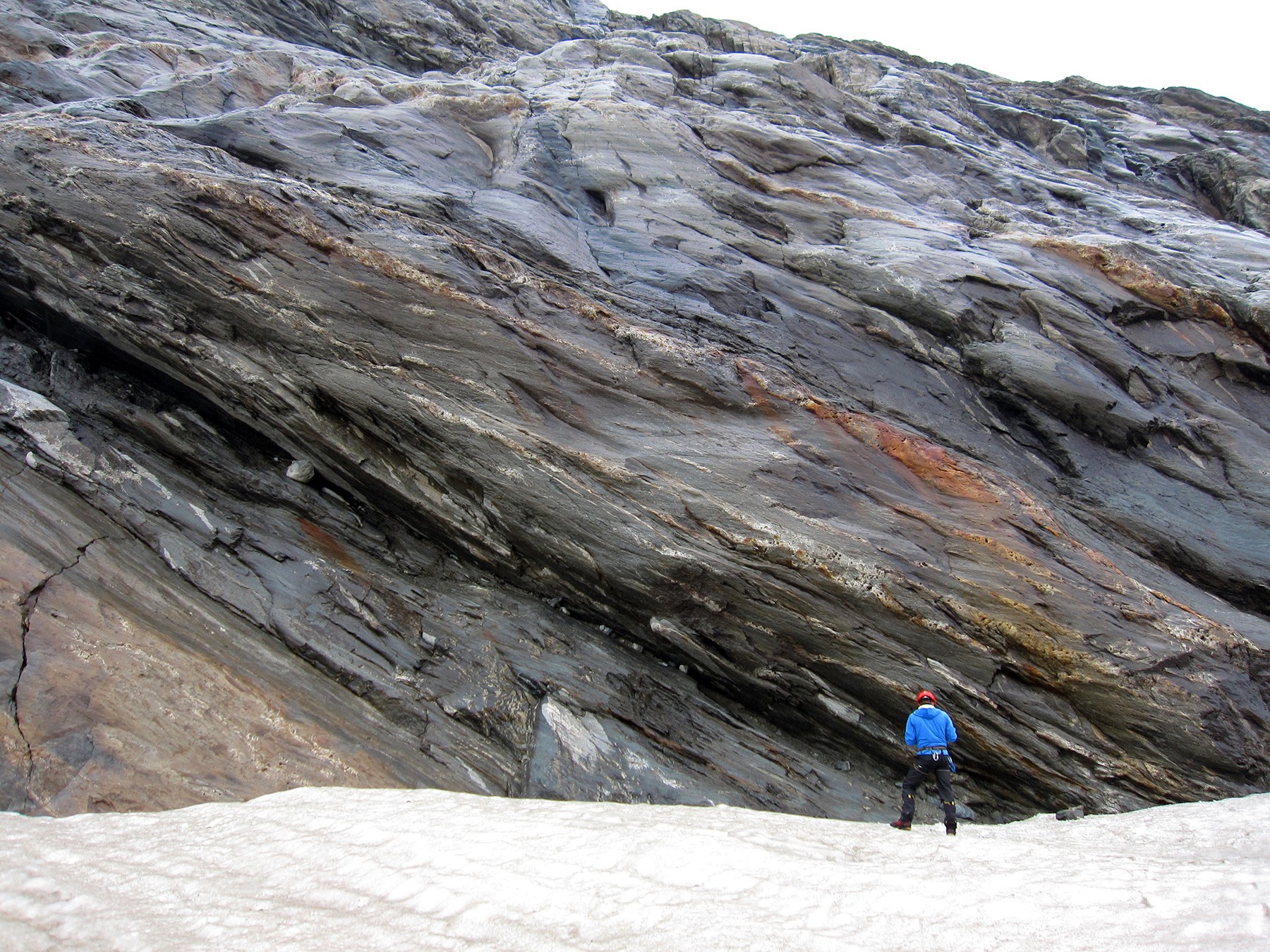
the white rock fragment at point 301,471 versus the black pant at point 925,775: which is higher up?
the black pant at point 925,775

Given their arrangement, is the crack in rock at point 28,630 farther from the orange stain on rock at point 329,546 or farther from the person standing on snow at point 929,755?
the person standing on snow at point 929,755

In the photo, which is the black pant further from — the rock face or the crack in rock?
the crack in rock

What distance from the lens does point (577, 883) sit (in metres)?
6.53

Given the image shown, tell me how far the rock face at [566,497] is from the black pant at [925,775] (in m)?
1.03

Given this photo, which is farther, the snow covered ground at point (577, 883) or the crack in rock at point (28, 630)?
the crack in rock at point (28, 630)

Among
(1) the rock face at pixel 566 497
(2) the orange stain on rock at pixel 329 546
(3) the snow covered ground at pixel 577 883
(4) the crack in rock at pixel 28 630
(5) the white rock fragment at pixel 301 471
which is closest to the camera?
(3) the snow covered ground at pixel 577 883

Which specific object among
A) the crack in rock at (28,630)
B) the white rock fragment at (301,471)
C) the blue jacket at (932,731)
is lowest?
the crack in rock at (28,630)

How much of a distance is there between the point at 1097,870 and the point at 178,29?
3801 centimetres

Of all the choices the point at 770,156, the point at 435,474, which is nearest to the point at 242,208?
the point at 435,474

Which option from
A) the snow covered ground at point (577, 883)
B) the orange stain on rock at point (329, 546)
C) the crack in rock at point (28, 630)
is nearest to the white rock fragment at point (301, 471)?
the orange stain on rock at point (329, 546)

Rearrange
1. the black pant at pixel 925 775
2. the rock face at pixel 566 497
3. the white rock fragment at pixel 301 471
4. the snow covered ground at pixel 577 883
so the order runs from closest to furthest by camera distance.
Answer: the snow covered ground at pixel 577 883 → the black pant at pixel 925 775 → the rock face at pixel 566 497 → the white rock fragment at pixel 301 471

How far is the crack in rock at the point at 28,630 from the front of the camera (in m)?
8.19

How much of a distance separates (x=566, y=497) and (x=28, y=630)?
764 cm

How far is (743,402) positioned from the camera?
12.8m
